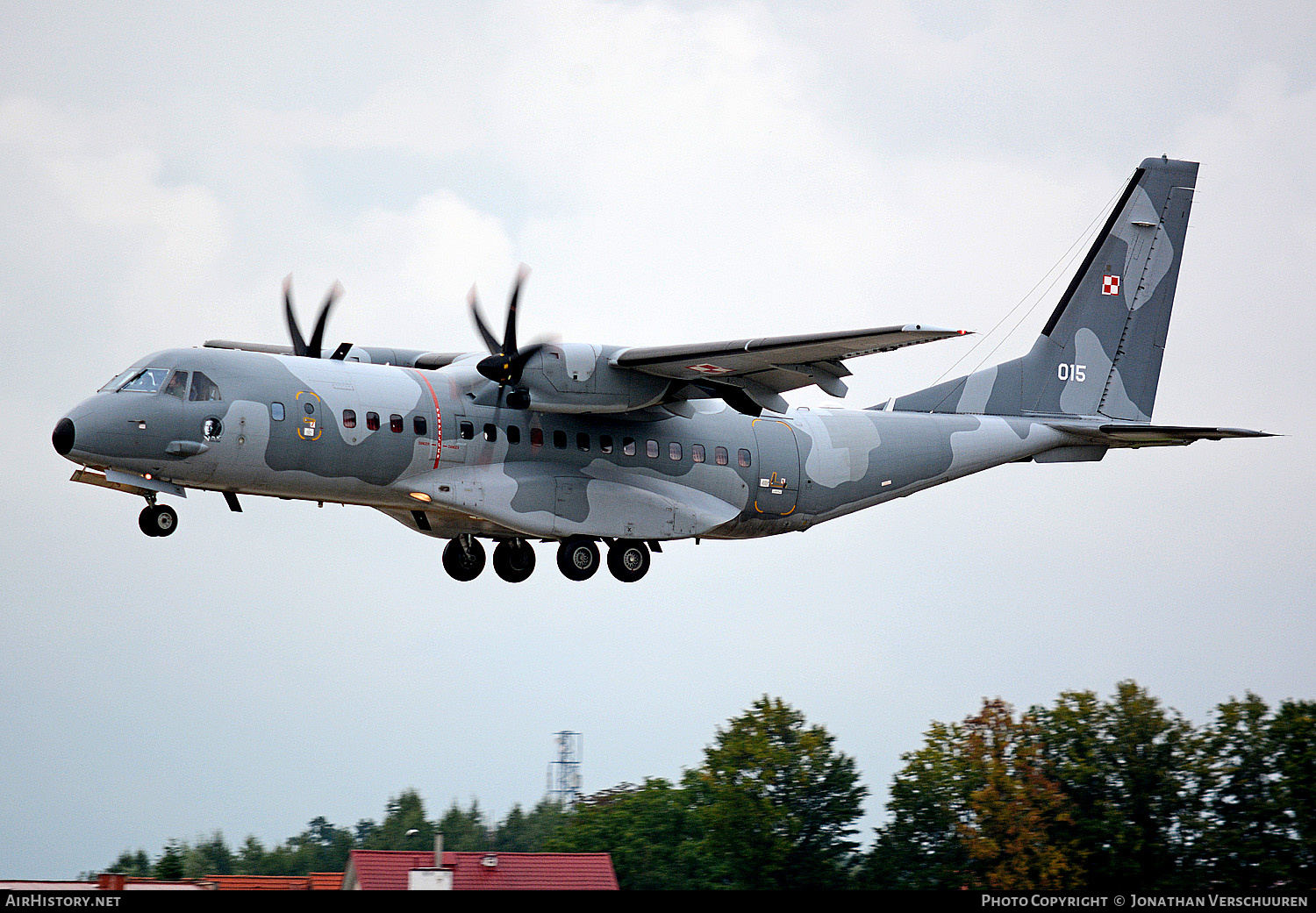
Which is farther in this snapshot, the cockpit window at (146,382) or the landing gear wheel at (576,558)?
the landing gear wheel at (576,558)

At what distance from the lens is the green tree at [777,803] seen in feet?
147

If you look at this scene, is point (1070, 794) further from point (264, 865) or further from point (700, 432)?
point (264, 865)

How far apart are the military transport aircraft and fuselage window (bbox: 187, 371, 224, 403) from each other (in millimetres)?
27

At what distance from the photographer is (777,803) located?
46500 millimetres

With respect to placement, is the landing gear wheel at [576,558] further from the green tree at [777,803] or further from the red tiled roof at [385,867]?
the green tree at [777,803]

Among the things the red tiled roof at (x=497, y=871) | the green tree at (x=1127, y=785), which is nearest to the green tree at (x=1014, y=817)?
the green tree at (x=1127, y=785)

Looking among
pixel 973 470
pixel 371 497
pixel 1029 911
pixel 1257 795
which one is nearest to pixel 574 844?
pixel 1257 795

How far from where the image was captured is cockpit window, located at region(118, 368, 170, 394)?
1950cm

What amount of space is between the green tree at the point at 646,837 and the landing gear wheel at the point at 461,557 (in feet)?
77.9

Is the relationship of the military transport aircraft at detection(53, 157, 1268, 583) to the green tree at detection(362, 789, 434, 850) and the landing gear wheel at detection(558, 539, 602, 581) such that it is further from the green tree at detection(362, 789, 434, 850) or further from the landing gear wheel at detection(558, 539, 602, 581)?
the green tree at detection(362, 789, 434, 850)

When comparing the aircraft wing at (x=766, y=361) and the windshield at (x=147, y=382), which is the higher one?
the aircraft wing at (x=766, y=361)

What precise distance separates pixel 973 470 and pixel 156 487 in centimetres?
1417

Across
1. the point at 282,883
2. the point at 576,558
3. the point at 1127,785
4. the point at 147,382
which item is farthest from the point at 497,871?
the point at 1127,785

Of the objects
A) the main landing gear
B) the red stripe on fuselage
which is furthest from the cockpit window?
the main landing gear
